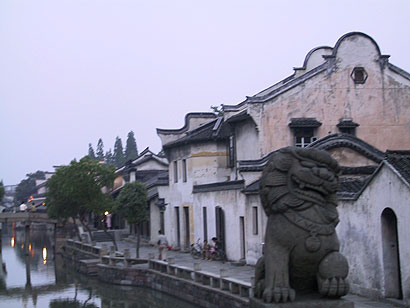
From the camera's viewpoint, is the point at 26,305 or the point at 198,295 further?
the point at 26,305

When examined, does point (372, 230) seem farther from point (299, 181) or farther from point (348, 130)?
point (348, 130)

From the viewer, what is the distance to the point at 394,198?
48.5ft

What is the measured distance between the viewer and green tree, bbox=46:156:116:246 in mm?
37438

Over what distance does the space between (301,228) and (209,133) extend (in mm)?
23627

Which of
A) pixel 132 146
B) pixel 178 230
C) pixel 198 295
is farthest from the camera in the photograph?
pixel 132 146

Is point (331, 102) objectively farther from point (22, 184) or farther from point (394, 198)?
point (22, 184)

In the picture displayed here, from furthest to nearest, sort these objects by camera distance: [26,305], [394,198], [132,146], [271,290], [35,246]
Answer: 1. [132,146]
2. [35,246]
3. [26,305]
4. [394,198]
5. [271,290]

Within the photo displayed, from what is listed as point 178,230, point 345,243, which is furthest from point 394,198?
point 178,230

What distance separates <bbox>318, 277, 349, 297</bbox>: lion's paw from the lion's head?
3.09 feet

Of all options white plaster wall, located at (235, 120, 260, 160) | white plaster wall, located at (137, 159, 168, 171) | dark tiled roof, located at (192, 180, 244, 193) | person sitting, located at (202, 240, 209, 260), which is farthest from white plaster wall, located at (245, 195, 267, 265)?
white plaster wall, located at (137, 159, 168, 171)

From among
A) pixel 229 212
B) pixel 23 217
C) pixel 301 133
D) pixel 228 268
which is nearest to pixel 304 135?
pixel 301 133

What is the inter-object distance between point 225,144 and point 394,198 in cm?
1657

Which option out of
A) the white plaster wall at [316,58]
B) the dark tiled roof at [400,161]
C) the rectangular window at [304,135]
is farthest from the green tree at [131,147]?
the dark tiled roof at [400,161]

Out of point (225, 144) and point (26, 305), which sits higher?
point (225, 144)
